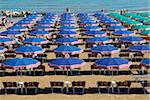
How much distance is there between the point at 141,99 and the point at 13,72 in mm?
8573

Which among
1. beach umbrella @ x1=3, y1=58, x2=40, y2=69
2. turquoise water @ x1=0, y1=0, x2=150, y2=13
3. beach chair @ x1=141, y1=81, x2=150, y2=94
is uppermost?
beach umbrella @ x1=3, y1=58, x2=40, y2=69

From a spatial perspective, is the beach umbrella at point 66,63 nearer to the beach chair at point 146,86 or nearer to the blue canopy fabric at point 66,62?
the blue canopy fabric at point 66,62

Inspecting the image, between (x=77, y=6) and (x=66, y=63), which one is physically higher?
(x=66, y=63)

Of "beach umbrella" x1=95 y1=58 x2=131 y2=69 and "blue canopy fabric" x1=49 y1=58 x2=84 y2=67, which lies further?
"blue canopy fabric" x1=49 y1=58 x2=84 y2=67

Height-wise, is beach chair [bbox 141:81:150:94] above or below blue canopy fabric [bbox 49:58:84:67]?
below

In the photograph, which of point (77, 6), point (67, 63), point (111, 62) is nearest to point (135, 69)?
point (111, 62)

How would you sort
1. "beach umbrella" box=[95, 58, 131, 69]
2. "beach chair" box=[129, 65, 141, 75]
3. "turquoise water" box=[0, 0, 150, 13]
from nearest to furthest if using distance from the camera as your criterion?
"beach umbrella" box=[95, 58, 131, 69] → "beach chair" box=[129, 65, 141, 75] → "turquoise water" box=[0, 0, 150, 13]

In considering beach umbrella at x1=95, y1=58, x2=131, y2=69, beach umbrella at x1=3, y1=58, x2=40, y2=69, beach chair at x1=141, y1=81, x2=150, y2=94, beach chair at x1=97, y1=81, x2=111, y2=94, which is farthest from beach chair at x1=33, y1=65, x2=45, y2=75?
beach chair at x1=141, y1=81, x2=150, y2=94

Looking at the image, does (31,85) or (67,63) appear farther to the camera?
(67,63)

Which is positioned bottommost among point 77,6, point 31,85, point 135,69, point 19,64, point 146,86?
point 77,6

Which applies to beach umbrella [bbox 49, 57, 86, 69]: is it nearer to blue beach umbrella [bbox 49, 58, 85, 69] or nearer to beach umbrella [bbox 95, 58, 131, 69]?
blue beach umbrella [bbox 49, 58, 85, 69]

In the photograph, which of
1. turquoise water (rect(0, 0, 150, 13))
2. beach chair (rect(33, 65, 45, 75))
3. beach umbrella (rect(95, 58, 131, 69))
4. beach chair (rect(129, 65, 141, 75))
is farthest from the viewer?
turquoise water (rect(0, 0, 150, 13))

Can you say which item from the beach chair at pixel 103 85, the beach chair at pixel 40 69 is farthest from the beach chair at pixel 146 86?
the beach chair at pixel 40 69

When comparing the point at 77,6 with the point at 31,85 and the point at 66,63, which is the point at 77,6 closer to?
the point at 66,63
